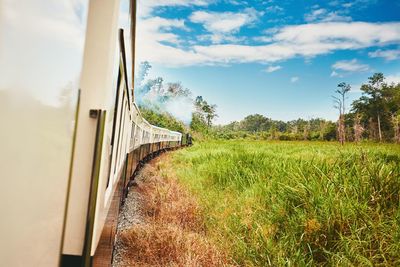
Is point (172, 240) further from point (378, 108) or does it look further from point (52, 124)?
point (378, 108)

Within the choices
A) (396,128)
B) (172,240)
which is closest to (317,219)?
(172,240)

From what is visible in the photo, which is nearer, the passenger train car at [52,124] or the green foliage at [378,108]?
the passenger train car at [52,124]

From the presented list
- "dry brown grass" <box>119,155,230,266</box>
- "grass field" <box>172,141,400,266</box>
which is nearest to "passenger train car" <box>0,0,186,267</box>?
"dry brown grass" <box>119,155,230,266</box>

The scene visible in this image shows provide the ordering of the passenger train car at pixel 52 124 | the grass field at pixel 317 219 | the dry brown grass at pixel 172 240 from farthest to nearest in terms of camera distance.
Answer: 1. the dry brown grass at pixel 172 240
2. the grass field at pixel 317 219
3. the passenger train car at pixel 52 124

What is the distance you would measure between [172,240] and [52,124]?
292cm

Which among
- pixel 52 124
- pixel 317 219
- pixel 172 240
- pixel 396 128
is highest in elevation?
pixel 396 128

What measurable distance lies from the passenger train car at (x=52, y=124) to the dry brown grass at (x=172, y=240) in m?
2.11

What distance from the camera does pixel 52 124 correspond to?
0.64 metres

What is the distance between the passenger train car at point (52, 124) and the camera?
0.46m

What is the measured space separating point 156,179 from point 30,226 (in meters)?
6.36

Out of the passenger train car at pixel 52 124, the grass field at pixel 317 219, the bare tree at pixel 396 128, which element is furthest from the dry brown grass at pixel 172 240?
the bare tree at pixel 396 128

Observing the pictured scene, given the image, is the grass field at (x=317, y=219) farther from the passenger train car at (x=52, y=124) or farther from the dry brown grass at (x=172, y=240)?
the passenger train car at (x=52, y=124)

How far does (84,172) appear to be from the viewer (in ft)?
3.14

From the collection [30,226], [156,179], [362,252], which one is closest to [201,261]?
[362,252]
